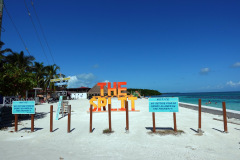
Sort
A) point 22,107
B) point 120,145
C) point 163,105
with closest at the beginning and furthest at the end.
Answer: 1. point 120,145
2. point 163,105
3. point 22,107

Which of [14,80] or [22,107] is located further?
[14,80]

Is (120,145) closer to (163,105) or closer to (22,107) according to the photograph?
(163,105)

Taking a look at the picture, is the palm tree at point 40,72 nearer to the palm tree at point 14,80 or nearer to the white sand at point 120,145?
the palm tree at point 14,80

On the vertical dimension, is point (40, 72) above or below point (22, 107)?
above

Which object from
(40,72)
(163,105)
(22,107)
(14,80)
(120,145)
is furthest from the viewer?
(40,72)

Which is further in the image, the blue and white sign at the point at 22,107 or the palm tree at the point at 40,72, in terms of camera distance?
the palm tree at the point at 40,72

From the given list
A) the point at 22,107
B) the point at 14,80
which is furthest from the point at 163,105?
the point at 14,80

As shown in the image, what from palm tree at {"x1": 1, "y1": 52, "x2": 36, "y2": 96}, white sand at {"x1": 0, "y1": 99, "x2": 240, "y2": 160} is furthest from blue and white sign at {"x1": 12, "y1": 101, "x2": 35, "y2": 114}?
palm tree at {"x1": 1, "y1": 52, "x2": 36, "y2": 96}

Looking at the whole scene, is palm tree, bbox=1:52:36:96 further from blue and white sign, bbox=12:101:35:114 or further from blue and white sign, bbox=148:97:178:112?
blue and white sign, bbox=148:97:178:112

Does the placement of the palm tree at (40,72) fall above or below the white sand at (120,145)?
above

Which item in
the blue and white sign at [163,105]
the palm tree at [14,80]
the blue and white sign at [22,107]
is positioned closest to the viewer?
the blue and white sign at [163,105]

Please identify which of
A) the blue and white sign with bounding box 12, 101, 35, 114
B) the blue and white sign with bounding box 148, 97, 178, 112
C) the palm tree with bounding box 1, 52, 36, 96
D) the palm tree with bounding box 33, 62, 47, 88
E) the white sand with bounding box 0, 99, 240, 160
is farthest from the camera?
the palm tree with bounding box 33, 62, 47, 88

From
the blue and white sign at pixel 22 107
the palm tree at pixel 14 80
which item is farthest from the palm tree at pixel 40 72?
the blue and white sign at pixel 22 107

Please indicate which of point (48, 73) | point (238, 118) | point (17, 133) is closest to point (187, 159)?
point (17, 133)
